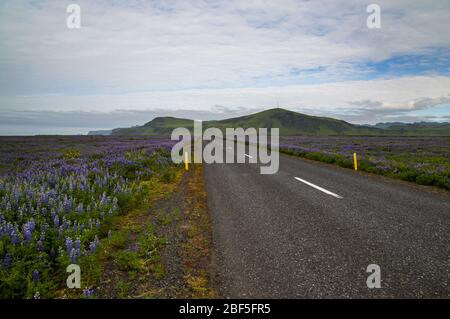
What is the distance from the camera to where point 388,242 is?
4.97 m

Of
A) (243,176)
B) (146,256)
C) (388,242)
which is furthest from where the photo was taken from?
(243,176)

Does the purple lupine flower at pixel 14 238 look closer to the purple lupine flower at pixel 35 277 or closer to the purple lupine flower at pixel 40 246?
the purple lupine flower at pixel 40 246

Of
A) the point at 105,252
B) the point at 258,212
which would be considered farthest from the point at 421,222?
the point at 105,252

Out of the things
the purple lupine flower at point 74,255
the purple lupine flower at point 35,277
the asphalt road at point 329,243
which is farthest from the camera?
the purple lupine flower at point 74,255

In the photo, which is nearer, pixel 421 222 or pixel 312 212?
pixel 421 222

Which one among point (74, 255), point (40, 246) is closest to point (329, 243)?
point (74, 255)

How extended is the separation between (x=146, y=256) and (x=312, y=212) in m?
4.34

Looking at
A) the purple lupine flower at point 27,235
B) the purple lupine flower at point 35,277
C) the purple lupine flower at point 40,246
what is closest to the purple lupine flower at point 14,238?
the purple lupine flower at point 27,235

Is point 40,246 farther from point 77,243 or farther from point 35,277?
point 35,277

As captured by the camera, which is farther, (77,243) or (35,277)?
(77,243)

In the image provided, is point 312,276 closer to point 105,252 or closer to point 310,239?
point 310,239

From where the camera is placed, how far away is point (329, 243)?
499 cm

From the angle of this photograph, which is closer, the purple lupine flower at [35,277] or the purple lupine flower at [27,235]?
the purple lupine flower at [35,277]

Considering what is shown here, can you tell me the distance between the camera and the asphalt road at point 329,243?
3627 millimetres
